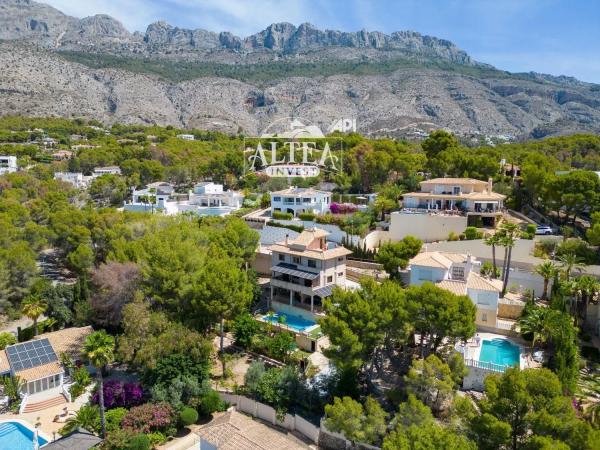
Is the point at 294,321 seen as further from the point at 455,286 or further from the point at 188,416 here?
the point at 455,286

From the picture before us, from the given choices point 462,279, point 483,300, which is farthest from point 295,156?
point 483,300

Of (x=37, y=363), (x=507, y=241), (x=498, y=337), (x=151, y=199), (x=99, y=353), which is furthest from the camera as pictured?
(x=151, y=199)

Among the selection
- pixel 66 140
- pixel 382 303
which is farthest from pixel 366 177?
pixel 66 140

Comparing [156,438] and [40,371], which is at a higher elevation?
[40,371]

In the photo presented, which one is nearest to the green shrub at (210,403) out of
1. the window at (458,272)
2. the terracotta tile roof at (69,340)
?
the terracotta tile roof at (69,340)

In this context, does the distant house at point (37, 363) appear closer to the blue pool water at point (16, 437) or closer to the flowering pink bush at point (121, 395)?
the blue pool water at point (16, 437)

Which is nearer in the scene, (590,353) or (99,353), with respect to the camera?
(99,353)

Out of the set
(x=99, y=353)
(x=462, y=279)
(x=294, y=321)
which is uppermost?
(x=462, y=279)
